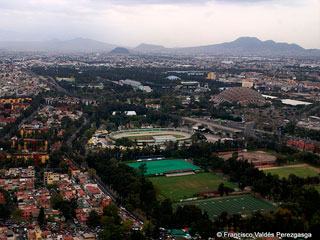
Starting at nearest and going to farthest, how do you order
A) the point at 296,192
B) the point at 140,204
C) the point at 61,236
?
1. the point at 61,236
2. the point at 140,204
3. the point at 296,192

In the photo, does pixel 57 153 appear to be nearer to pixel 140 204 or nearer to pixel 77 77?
pixel 140 204

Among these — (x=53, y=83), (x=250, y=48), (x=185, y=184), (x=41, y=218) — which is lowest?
(x=185, y=184)

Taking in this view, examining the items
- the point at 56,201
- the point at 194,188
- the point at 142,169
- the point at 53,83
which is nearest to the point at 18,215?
the point at 56,201

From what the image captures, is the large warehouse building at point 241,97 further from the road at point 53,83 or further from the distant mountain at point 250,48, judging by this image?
the distant mountain at point 250,48

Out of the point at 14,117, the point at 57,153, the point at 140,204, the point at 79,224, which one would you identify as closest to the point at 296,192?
the point at 140,204

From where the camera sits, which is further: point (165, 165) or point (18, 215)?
point (165, 165)

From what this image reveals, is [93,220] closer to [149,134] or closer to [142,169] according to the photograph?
[142,169]

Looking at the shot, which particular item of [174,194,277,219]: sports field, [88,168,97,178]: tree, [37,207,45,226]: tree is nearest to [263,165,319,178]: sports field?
[174,194,277,219]: sports field
